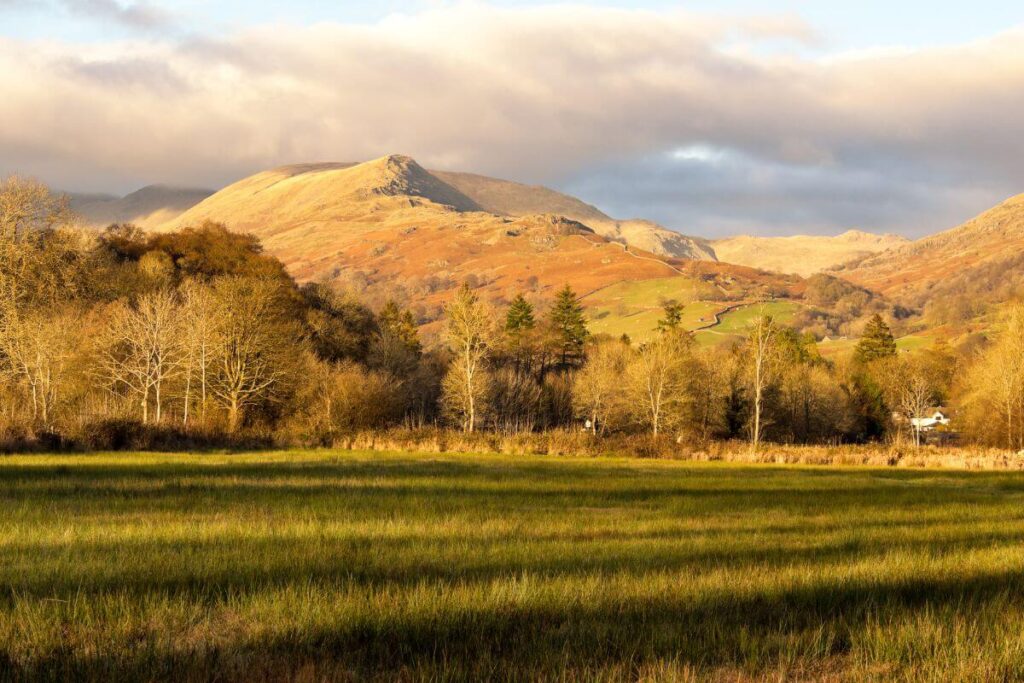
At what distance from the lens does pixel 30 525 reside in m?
14.7

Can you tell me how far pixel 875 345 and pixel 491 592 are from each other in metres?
171

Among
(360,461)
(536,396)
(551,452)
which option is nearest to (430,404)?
(536,396)

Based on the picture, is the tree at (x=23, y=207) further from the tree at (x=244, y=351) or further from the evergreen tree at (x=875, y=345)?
the evergreen tree at (x=875, y=345)

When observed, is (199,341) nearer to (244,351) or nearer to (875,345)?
(244,351)

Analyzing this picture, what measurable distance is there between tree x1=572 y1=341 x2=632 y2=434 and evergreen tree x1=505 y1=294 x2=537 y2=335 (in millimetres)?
20576

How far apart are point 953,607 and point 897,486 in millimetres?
27340

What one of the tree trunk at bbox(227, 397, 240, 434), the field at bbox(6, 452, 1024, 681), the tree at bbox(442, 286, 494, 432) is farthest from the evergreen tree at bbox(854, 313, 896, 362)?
the field at bbox(6, 452, 1024, 681)

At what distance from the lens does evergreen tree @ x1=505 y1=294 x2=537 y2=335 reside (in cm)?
15725

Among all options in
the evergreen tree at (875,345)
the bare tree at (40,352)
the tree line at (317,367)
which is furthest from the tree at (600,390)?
the bare tree at (40,352)

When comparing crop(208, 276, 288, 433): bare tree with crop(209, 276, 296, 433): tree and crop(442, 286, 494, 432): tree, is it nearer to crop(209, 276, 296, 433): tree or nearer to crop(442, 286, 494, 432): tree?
crop(209, 276, 296, 433): tree

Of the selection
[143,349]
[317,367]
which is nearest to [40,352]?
[143,349]

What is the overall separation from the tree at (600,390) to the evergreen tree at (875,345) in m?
52.3

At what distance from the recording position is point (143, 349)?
227ft

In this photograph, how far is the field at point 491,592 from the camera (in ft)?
22.1
